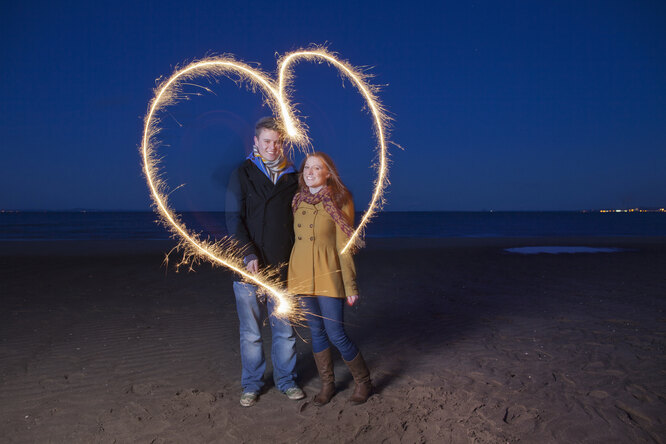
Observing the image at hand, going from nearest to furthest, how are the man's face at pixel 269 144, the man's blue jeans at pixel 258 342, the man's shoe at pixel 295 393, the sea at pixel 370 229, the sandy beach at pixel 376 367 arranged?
the sandy beach at pixel 376 367 → the man's face at pixel 269 144 → the man's blue jeans at pixel 258 342 → the man's shoe at pixel 295 393 → the sea at pixel 370 229

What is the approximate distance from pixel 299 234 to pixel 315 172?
1.85 feet

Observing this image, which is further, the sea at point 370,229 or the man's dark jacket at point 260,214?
the sea at point 370,229

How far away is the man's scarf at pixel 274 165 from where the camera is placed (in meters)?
4.15

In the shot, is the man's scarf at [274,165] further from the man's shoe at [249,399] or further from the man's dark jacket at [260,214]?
the man's shoe at [249,399]

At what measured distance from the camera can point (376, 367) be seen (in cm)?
546

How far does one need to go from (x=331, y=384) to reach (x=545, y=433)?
6.15ft

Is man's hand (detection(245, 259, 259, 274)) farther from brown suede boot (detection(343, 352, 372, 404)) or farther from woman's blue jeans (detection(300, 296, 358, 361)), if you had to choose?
brown suede boot (detection(343, 352, 372, 404))

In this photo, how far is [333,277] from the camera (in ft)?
13.0

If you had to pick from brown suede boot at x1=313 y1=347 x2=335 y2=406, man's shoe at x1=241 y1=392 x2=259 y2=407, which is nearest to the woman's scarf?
brown suede boot at x1=313 y1=347 x2=335 y2=406

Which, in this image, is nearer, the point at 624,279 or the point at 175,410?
the point at 175,410

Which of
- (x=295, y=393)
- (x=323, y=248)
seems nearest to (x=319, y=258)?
(x=323, y=248)

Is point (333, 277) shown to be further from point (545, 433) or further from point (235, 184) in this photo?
point (545, 433)

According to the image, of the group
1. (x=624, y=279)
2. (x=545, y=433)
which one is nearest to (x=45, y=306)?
(x=545, y=433)

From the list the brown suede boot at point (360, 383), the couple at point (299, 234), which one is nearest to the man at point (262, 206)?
the couple at point (299, 234)
